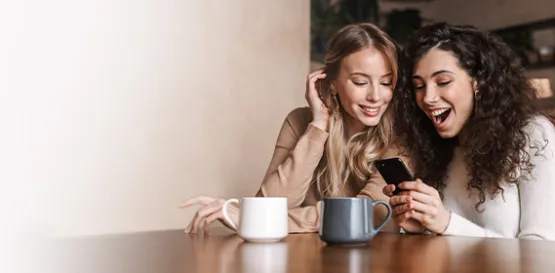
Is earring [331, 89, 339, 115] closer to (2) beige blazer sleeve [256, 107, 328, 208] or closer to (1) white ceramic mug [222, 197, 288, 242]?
(2) beige blazer sleeve [256, 107, 328, 208]

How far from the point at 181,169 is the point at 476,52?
105 centimetres

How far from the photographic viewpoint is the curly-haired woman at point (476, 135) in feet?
4.28

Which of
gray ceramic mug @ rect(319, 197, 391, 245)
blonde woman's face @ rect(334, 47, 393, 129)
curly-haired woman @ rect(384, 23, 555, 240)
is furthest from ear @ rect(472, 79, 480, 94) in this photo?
gray ceramic mug @ rect(319, 197, 391, 245)

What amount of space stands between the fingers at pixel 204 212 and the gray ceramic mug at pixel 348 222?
0.33m

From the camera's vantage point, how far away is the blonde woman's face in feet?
4.88

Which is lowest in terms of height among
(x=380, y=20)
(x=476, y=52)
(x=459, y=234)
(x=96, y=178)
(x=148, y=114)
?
(x=459, y=234)

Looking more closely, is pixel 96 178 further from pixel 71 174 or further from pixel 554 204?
pixel 554 204

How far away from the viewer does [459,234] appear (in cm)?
124

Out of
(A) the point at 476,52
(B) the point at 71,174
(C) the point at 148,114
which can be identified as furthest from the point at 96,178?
(A) the point at 476,52

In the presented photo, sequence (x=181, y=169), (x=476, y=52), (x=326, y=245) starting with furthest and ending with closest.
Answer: (x=181, y=169)
(x=476, y=52)
(x=326, y=245)

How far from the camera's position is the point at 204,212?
118cm

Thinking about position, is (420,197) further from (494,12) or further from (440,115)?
(494,12)

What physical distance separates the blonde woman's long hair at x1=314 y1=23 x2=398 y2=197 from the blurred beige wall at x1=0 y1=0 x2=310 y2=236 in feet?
1.94

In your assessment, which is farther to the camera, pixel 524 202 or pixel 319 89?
pixel 319 89
